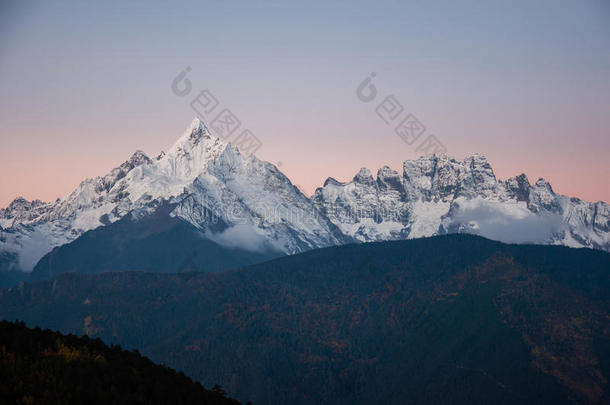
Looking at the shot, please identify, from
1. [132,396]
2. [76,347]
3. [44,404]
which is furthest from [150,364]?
[44,404]

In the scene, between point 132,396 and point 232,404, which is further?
point 232,404

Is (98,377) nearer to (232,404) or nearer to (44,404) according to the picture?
(44,404)

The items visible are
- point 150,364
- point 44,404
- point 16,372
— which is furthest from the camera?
point 150,364

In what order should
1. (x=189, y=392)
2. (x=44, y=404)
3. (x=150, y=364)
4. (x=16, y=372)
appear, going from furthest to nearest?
(x=150, y=364)
(x=189, y=392)
(x=16, y=372)
(x=44, y=404)

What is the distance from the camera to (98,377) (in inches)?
5468

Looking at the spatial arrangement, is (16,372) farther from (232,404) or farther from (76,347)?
(232,404)

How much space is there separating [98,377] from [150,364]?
22.0 m

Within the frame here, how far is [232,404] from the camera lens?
155625 millimetres

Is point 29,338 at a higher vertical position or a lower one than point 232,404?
higher

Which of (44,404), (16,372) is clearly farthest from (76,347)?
(44,404)

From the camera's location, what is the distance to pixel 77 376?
447 feet

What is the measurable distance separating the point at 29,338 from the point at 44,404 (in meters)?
29.0

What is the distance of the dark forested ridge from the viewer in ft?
415

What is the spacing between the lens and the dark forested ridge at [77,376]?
126375 millimetres
